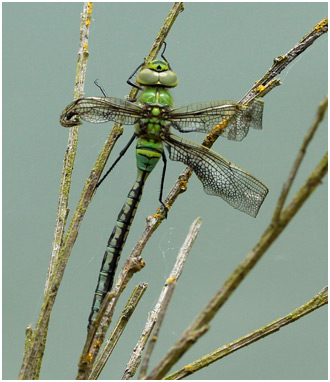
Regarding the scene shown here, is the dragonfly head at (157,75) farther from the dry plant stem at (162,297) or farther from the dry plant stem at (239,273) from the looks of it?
the dry plant stem at (239,273)

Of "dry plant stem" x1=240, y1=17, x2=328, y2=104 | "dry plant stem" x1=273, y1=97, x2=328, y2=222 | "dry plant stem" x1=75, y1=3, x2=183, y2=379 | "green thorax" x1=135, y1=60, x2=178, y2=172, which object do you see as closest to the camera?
"dry plant stem" x1=273, y1=97, x2=328, y2=222

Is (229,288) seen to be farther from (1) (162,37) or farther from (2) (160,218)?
(1) (162,37)

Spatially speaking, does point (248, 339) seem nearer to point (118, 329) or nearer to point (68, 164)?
point (118, 329)

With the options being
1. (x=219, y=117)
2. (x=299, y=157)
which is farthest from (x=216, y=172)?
(x=299, y=157)

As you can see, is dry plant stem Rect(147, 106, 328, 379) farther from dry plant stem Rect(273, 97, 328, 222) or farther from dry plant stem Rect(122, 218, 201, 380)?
dry plant stem Rect(122, 218, 201, 380)

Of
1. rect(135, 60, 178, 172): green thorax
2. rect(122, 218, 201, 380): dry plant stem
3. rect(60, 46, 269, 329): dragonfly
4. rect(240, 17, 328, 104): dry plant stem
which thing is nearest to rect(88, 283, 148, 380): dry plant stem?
rect(122, 218, 201, 380): dry plant stem

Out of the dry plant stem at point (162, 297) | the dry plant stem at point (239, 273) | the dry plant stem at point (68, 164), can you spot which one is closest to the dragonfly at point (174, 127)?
the dry plant stem at point (68, 164)
